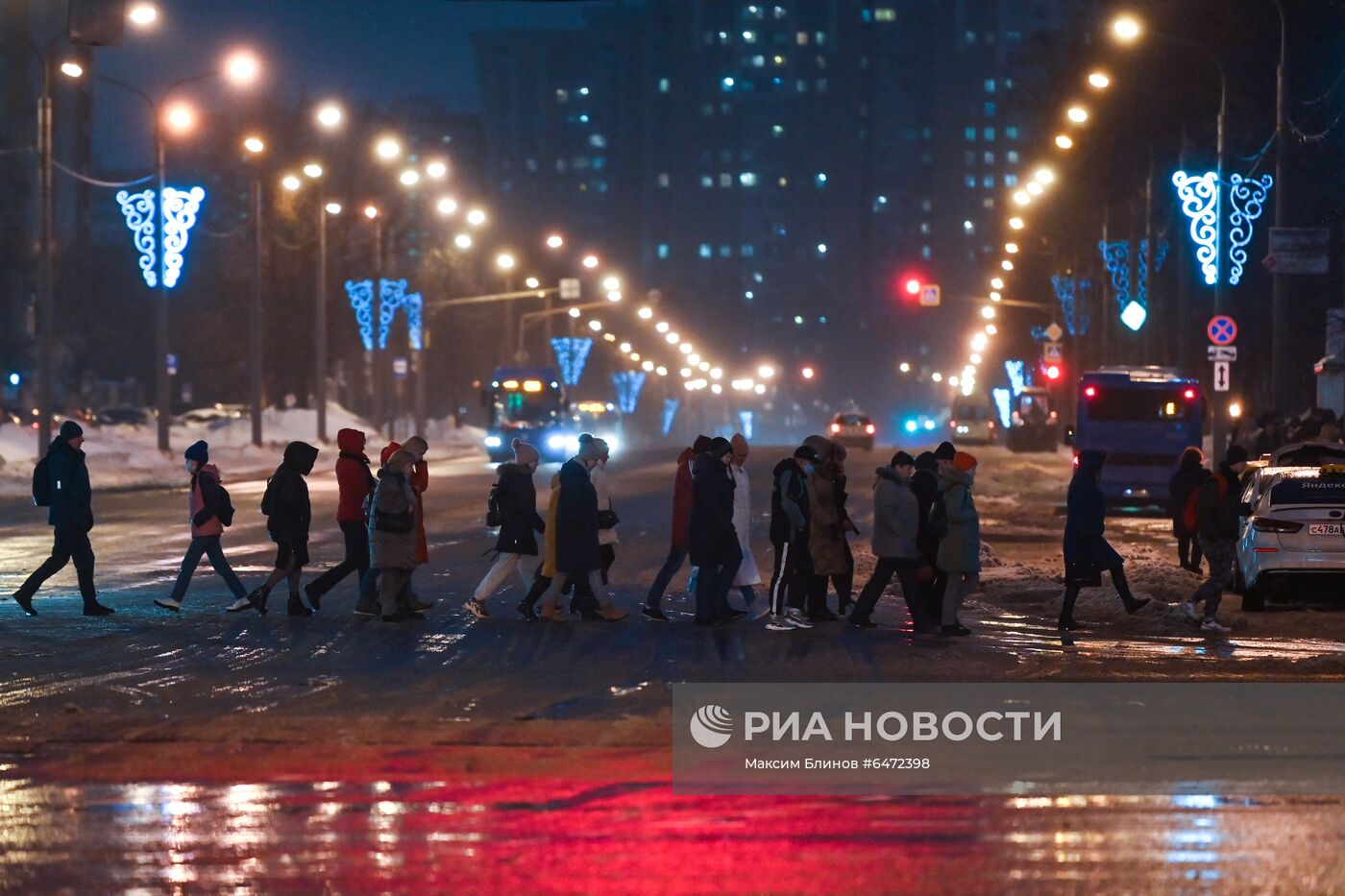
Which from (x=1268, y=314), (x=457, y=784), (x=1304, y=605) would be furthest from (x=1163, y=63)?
(x=457, y=784)

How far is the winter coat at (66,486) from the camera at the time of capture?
18203 mm

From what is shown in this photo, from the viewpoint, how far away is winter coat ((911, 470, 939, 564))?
1744 cm

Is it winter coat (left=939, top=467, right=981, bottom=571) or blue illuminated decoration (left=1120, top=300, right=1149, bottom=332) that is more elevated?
blue illuminated decoration (left=1120, top=300, right=1149, bottom=332)

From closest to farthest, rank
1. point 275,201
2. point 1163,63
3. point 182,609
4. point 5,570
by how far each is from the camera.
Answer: point 182,609 < point 5,570 < point 1163,63 < point 275,201

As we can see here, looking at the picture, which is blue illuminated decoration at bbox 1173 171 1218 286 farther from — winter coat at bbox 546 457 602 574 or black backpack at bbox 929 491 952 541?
winter coat at bbox 546 457 602 574

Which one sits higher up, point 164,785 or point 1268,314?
point 1268,314

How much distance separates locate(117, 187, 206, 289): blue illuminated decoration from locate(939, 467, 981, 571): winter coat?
110ft

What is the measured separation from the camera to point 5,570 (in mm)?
23875

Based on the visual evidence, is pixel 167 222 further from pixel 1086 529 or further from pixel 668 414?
pixel 668 414

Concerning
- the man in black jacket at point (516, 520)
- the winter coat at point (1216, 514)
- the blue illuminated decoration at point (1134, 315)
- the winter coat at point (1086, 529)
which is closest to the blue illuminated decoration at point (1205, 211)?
the blue illuminated decoration at point (1134, 315)

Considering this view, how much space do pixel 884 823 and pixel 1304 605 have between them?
12.3 m

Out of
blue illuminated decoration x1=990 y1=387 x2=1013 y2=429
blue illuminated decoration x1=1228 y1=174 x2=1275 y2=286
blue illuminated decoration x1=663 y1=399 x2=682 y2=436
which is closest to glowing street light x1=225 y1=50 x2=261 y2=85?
blue illuminated decoration x1=1228 y1=174 x2=1275 y2=286

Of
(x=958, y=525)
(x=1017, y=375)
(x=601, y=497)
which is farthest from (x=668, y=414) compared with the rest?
(x=958, y=525)

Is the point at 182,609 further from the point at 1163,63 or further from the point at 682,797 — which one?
the point at 1163,63
